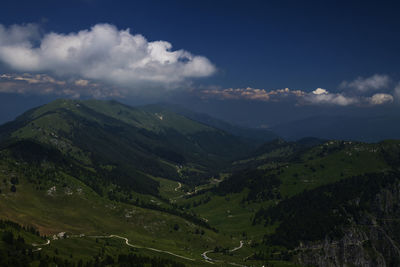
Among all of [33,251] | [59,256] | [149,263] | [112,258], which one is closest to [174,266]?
[149,263]

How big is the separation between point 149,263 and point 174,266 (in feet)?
49.9

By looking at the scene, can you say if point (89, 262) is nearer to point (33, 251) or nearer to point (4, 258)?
point (33, 251)

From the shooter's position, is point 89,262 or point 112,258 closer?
point 89,262

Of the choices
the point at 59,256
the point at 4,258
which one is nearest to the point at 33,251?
the point at 59,256

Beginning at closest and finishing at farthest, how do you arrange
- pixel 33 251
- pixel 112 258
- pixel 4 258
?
pixel 4 258 → pixel 33 251 → pixel 112 258

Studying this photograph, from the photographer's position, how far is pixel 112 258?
646 feet

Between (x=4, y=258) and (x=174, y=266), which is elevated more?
(x=4, y=258)

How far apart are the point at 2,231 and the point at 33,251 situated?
23543 mm

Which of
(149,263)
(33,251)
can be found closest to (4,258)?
(33,251)

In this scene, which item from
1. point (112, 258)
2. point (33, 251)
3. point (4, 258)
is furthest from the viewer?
point (112, 258)

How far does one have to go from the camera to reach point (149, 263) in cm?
19762

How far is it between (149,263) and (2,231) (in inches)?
3350

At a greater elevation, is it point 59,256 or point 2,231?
point 2,231

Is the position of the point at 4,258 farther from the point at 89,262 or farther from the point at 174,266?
the point at 174,266
